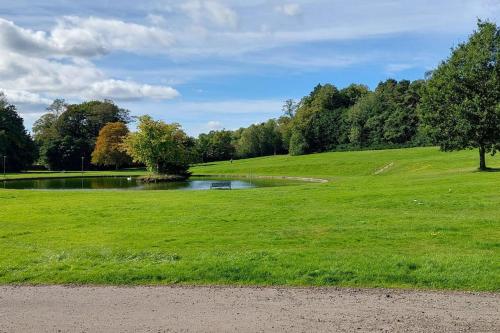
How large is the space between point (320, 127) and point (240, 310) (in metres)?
110

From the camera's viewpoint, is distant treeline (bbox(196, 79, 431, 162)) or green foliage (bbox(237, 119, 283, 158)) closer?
distant treeline (bbox(196, 79, 431, 162))

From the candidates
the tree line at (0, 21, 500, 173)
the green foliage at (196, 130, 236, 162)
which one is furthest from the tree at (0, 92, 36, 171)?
the green foliage at (196, 130, 236, 162)

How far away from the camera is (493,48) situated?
3631 cm

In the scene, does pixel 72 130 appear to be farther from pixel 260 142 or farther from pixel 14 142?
pixel 260 142

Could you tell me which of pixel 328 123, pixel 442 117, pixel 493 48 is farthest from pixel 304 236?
pixel 328 123

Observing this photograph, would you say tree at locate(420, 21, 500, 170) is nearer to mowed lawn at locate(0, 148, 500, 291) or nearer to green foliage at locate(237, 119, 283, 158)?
mowed lawn at locate(0, 148, 500, 291)

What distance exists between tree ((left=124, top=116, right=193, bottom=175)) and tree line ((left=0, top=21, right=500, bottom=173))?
14 cm

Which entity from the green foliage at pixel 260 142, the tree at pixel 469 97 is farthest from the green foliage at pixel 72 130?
the tree at pixel 469 97

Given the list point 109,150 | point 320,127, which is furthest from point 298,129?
point 109,150

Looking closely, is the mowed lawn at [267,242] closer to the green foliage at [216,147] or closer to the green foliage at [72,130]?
the green foliage at [72,130]

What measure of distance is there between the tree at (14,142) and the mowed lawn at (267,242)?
238 ft

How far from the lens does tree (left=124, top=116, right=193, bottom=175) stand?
6631cm

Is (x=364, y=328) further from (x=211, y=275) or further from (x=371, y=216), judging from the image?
(x=371, y=216)

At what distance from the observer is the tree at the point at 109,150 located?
3775 inches
